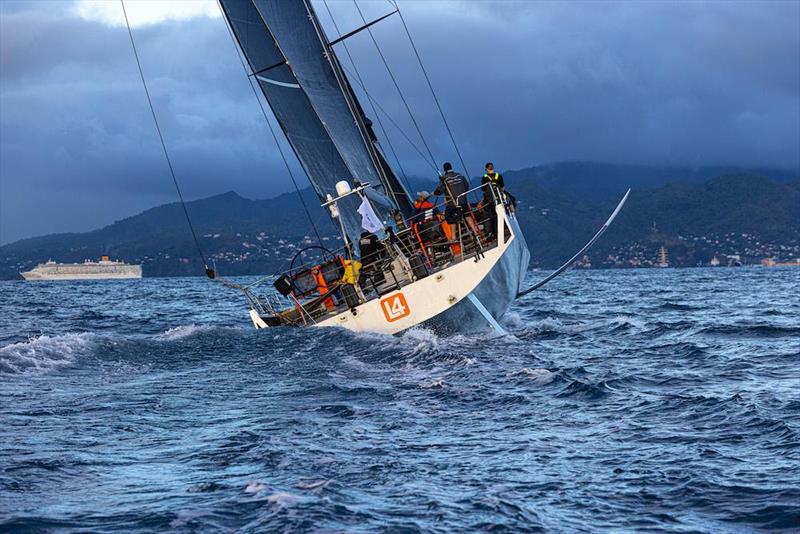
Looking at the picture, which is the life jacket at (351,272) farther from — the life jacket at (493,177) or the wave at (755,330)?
the wave at (755,330)

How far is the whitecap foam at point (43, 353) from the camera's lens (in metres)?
15.9

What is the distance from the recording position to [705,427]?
10.4m

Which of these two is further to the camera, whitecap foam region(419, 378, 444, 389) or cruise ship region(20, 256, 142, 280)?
cruise ship region(20, 256, 142, 280)

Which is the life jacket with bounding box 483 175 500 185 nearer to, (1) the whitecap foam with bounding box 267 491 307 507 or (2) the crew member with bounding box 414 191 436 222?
(2) the crew member with bounding box 414 191 436 222

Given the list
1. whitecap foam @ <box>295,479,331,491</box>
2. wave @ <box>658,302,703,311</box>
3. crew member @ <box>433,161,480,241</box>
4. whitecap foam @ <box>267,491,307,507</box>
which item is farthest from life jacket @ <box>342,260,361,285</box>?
wave @ <box>658,302,703,311</box>

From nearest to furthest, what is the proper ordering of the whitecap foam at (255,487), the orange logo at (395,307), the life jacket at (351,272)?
1. the whitecap foam at (255,487)
2. the orange logo at (395,307)
3. the life jacket at (351,272)

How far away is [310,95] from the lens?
22766mm

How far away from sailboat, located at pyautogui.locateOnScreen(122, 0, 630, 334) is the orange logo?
0.06 feet

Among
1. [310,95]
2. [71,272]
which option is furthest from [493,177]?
[71,272]

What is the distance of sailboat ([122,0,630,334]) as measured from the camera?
746 inches

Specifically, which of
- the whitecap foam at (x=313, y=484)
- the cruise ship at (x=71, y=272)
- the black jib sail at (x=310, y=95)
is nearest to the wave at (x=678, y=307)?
the black jib sail at (x=310, y=95)

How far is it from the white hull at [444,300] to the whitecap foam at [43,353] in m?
4.71

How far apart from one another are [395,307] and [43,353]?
6.56 m

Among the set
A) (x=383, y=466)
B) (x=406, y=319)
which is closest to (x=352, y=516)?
(x=383, y=466)
